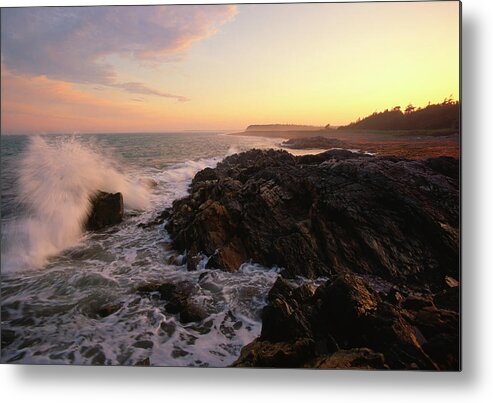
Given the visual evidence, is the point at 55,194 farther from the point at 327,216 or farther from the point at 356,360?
the point at 356,360

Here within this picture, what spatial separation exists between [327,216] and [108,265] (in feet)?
7.60

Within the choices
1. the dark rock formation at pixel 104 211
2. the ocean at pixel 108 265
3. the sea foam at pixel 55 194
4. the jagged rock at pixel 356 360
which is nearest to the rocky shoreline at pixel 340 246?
the jagged rock at pixel 356 360

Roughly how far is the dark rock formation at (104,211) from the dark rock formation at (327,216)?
0.58 meters

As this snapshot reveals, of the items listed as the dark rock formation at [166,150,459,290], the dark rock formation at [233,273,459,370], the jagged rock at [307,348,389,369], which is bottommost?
the jagged rock at [307,348,389,369]

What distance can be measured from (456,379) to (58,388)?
3.77 meters

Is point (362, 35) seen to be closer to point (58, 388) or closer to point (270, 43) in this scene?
point (270, 43)

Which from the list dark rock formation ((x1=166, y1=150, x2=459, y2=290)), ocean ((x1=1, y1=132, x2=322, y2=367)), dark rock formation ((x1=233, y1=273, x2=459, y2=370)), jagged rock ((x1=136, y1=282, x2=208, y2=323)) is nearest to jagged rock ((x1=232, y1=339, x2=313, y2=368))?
dark rock formation ((x1=233, y1=273, x2=459, y2=370))

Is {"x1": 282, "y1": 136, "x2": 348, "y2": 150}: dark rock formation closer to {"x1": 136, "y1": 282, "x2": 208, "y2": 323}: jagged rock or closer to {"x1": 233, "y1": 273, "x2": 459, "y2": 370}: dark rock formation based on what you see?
{"x1": 233, "y1": 273, "x2": 459, "y2": 370}: dark rock formation

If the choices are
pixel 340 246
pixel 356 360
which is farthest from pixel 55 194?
pixel 356 360

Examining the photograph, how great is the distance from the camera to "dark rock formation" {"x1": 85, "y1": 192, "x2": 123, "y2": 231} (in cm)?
362

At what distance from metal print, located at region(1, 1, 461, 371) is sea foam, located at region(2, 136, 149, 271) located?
16 mm

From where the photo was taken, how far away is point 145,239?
373cm

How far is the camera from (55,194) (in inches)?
143

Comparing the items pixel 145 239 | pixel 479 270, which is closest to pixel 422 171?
pixel 479 270
